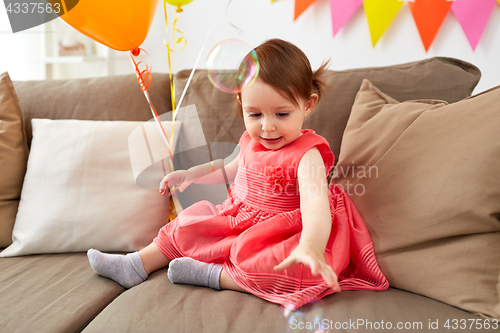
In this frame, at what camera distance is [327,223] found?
71cm

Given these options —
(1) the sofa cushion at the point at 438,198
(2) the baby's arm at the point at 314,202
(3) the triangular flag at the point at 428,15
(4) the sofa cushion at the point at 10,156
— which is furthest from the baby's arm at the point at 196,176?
(3) the triangular flag at the point at 428,15

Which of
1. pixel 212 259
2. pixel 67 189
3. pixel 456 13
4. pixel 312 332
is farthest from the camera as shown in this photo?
pixel 456 13

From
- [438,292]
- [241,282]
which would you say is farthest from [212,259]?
[438,292]

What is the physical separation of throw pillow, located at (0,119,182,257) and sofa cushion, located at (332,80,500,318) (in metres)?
0.62

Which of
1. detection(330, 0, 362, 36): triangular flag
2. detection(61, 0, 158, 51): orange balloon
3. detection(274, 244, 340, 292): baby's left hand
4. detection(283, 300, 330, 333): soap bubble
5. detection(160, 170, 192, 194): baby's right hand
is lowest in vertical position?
detection(283, 300, 330, 333): soap bubble

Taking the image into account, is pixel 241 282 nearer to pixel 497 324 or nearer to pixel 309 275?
pixel 309 275

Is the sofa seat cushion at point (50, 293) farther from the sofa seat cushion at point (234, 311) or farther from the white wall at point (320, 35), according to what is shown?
the white wall at point (320, 35)

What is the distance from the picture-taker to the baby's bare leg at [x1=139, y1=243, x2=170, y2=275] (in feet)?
2.93

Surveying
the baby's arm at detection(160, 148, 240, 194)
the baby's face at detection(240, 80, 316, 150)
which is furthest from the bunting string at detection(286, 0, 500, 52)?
the baby's arm at detection(160, 148, 240, 194)

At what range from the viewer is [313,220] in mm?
705

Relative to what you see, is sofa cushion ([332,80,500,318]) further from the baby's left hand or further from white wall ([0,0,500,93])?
white wall ([0,0,500,93])

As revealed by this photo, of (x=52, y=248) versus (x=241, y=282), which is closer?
(x=241, y=282)

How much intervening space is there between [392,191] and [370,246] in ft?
0.47

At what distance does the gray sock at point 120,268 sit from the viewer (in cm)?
86
